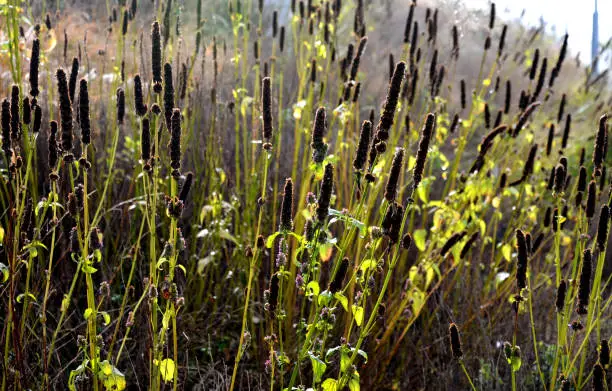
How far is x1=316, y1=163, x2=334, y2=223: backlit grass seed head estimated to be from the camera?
151cm

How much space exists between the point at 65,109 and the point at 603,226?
145 cm

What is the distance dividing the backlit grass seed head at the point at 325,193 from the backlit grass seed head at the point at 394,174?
0.18 metres

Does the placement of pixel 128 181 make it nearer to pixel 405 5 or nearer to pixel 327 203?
pixel 327 203

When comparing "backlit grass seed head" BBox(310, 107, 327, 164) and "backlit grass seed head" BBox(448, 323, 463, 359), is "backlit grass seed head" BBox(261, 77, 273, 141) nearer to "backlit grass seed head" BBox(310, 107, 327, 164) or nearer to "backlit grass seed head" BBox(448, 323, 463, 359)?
"backlit grass seed head" BBox(310, 107, 327, 164)

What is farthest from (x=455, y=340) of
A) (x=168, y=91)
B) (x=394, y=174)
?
(x=168, y=91)

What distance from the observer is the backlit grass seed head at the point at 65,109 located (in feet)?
5.09

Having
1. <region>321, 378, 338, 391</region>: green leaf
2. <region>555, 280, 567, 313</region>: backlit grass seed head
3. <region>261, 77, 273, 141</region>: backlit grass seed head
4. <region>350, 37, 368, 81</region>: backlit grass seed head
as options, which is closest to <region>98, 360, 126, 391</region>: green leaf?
<region>321, 378, 338, 391</region>: green leaf

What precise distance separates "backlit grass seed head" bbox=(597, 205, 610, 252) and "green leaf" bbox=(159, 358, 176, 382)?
121 centimetres

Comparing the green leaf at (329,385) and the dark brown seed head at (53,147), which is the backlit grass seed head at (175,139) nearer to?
the dark brown seed head at (53,147)

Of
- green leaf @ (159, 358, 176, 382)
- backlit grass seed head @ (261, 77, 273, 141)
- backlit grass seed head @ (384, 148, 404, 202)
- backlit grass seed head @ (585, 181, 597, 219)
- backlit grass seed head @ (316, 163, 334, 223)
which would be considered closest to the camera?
A: backlit grass seed head @ (316, 163, 334, 223)

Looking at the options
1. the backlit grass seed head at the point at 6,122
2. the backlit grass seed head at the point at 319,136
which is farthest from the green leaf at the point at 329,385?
the backlit grass seed head at the point at 6,122

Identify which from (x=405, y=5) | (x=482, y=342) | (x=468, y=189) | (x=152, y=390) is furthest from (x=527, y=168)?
(x=405, y=5)

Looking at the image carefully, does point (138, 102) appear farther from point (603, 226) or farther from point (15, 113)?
point (603, 226)

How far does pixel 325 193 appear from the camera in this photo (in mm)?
1521
